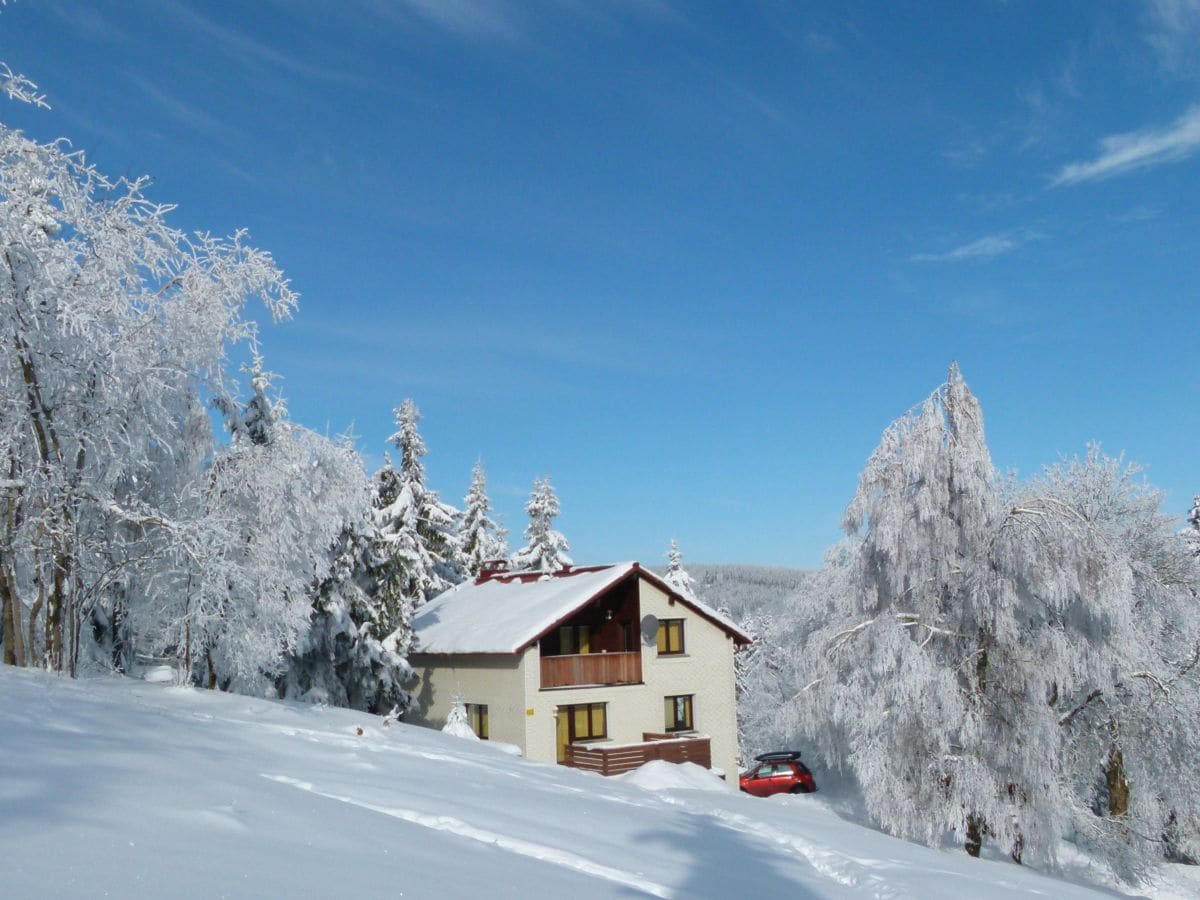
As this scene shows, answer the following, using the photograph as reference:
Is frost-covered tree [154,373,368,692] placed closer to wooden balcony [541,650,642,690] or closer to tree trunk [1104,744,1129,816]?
wooden balcony [541,650,642,690]

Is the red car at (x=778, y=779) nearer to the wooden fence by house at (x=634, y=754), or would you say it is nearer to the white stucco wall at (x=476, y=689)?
the wooden fence by house at (x=634, y=754)

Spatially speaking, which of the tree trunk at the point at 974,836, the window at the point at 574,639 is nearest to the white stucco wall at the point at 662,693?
the window at the point at 574,639

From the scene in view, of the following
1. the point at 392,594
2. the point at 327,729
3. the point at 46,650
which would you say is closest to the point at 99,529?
the point at 46,650

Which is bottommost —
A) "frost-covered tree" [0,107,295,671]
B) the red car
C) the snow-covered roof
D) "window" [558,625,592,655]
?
the red car

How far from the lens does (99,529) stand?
13.9 m

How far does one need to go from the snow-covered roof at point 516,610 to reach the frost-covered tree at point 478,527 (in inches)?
684

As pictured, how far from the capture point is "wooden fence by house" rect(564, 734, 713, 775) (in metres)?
27.7

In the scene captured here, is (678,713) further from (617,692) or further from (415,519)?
(415,519)

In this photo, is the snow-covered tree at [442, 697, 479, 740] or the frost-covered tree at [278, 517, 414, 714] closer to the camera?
the snow-covered tree at [442, 697, 479, 740]

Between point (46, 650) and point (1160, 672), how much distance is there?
2124cm

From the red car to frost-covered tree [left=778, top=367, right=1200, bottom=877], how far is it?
28.0ft

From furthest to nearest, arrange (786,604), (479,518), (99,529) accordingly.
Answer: (479,518)
(786,604)
(99,529)

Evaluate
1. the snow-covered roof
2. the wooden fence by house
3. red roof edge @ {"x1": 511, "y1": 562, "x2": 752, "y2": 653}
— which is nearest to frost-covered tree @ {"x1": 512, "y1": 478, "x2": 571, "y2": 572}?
the snow-covered roof

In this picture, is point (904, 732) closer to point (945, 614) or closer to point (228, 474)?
point (945, 614)
